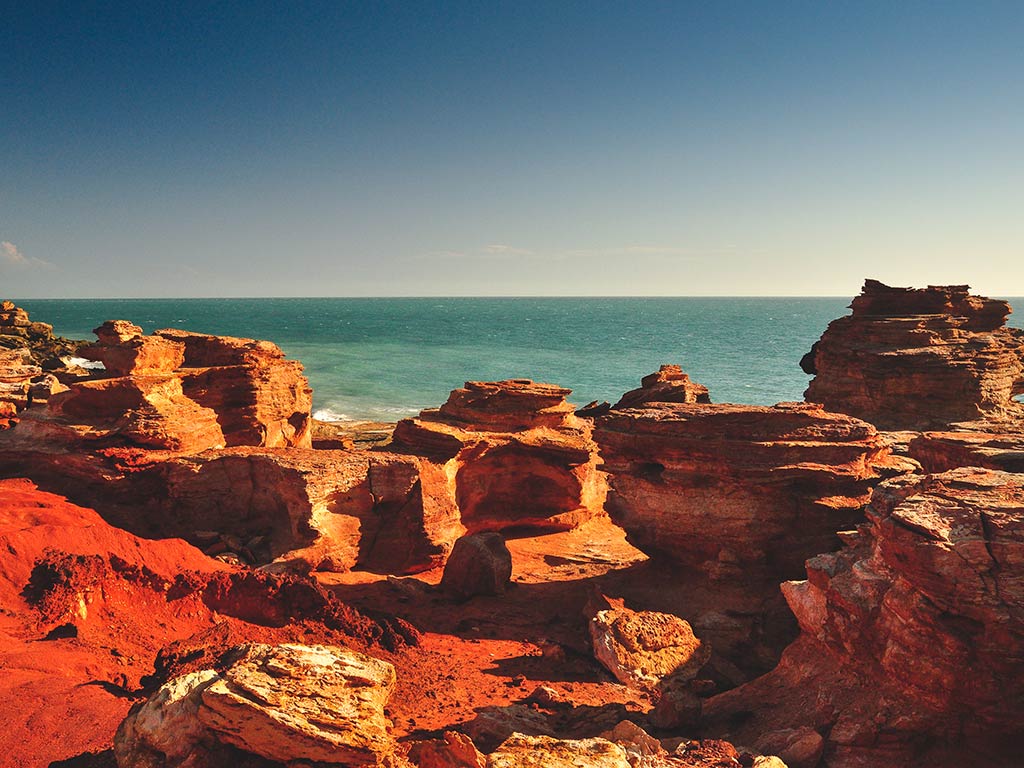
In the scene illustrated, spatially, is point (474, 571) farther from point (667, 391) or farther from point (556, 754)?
point (667, 391)

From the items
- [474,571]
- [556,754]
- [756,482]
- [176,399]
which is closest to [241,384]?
[176,399]

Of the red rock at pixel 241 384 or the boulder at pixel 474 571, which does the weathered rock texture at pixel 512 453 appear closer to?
the boulder at pixel 474 571

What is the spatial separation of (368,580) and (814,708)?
9.04 metres

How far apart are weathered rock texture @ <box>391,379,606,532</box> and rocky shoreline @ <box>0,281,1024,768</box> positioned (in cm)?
8

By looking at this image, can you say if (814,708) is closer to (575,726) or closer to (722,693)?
(722,693)

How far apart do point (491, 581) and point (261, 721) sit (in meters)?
8.20

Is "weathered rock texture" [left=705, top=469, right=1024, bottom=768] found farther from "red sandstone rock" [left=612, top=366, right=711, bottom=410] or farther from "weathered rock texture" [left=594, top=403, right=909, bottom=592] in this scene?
"red sandstone rock" [left=612, top=366, right=711, bottom=410]

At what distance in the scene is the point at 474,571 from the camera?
13352 millimetres

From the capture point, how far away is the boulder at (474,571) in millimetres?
13336

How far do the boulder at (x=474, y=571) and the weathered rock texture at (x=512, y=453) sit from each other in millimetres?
2799

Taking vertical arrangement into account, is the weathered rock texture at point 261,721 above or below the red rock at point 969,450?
below

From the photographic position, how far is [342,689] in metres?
5.84

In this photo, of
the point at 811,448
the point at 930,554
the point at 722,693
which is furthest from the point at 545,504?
the point at 930,554

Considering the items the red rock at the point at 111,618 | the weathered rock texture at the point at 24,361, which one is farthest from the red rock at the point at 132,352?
the red rock at the point at 111,618
